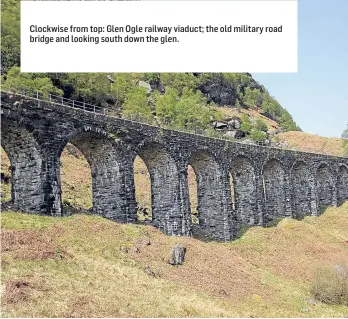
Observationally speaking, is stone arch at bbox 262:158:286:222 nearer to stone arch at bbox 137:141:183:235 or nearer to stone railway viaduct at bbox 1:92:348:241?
stone railway viaduct at bbox 1:92:348:241

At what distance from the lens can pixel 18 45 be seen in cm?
6956

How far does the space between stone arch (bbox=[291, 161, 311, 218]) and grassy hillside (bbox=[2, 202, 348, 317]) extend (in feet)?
70.5

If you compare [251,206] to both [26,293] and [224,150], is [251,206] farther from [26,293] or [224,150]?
[26,293]

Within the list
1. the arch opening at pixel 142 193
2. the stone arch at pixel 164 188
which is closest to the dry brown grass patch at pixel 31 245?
the stone arch at pixel 164 188

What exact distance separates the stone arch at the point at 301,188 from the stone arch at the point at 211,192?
19.7m

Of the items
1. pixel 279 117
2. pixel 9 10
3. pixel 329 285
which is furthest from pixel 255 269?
pixel 279 117

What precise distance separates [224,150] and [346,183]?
35912 mm

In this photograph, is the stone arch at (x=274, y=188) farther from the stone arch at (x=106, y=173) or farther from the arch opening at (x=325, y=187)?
the stone arch at (x=106, y=173)

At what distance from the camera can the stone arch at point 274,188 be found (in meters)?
51.4

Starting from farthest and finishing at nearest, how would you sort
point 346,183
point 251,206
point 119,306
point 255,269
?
point 346,183 → point 251,206 → point 255,269 → point 119,306

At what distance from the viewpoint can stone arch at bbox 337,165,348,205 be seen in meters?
66.2

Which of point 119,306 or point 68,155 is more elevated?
point 68,155

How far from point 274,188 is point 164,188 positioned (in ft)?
70.5

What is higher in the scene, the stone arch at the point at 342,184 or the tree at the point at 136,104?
the tree at the point at 136,104
